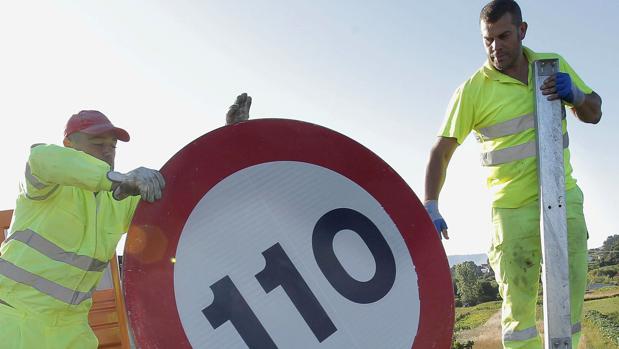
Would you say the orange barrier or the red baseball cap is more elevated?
the red baseball cap

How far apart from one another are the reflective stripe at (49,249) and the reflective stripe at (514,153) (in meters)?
1.77

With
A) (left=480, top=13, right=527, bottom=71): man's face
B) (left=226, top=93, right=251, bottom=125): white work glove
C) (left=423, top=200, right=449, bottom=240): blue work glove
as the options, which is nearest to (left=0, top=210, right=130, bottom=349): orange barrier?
(left=226, top=93, right=251, bottom=125): white work glove

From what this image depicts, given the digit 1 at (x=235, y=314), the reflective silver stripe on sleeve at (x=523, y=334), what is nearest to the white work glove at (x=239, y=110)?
the digit 1 at (x=235, y=314)

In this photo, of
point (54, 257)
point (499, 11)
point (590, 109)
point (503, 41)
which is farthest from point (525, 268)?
point (54, 257)

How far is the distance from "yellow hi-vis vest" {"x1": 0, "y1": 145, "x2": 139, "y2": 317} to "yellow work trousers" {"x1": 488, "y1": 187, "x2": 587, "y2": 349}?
5.44 ft

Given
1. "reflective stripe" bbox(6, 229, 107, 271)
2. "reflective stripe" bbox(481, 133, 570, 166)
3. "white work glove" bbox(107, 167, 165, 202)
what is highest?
"reflective stripe" bbox(481, 133, 570, 166)

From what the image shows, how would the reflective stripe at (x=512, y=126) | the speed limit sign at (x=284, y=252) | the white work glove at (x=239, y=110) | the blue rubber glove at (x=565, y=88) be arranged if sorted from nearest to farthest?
the speed limit sign at (x=284, y=252) < the white work glove at (x=239, y=110) < the blue rubber glove at (x=565, y=88) < the reflective stripe at (x=512, y=126)

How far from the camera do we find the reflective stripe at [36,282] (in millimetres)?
2305

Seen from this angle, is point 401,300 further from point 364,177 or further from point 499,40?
point 499,40

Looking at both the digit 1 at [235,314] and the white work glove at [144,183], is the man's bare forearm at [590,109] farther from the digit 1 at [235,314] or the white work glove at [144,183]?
the white work glove at [144,183]

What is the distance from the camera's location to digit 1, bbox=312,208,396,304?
1.70 m

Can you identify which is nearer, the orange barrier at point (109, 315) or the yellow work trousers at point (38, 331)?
the yellow work trousers at point (38, 331)

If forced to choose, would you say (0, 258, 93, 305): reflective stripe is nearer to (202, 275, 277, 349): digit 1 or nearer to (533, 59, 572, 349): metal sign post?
(202, 275, 277, 349): digit 1

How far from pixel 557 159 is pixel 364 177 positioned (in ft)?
2.92
